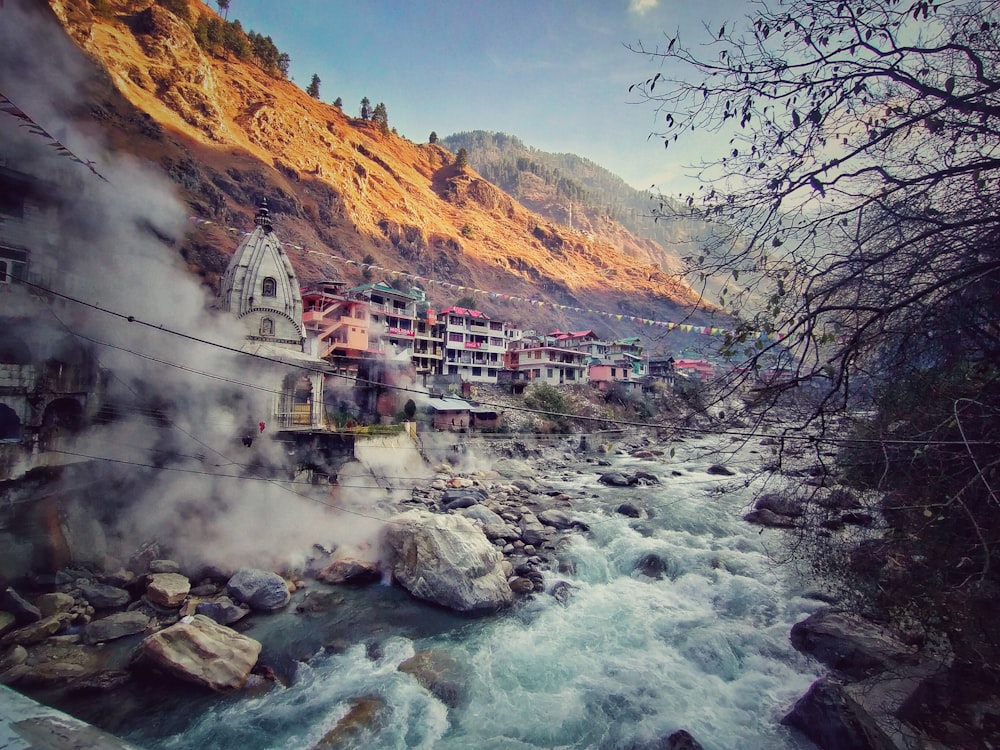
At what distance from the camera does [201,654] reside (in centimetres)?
715

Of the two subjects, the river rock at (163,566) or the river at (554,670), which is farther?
the river rock at (163,566)

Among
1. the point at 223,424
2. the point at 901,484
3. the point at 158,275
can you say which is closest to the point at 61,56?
the point at 158,275

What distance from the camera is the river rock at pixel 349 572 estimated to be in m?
10.7

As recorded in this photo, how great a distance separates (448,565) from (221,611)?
464cm

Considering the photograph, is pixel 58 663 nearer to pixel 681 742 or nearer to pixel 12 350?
pixel 12 350

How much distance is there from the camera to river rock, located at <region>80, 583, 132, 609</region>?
8.81 metres

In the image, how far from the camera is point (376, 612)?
957cm

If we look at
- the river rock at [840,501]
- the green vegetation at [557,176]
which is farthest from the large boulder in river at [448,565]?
the green vegetation at [557,176]

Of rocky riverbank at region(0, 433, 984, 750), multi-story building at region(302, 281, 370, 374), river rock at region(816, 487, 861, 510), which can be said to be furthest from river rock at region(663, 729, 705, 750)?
multi-story building at region(302, 281, 370, 374)

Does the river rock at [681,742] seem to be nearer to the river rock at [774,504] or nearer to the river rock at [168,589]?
the river rock at [168,589]

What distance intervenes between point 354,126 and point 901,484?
8784 centimetres

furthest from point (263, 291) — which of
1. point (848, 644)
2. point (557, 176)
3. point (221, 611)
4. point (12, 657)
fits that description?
point (557, 176)

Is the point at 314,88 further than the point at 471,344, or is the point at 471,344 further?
the point at 314,88

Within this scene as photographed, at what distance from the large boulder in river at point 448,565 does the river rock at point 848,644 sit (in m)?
5.82
